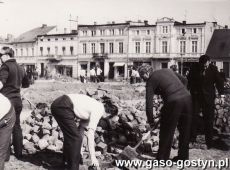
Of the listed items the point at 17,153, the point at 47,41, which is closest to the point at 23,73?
the point at 17,153

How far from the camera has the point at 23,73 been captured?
22.7 feet

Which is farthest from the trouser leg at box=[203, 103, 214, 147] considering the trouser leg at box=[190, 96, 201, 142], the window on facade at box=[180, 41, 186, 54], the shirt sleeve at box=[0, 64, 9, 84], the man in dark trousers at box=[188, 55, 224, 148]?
the window on facade at box=[180, 41, 186, 54]

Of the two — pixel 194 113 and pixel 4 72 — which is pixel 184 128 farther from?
pixel 4 72

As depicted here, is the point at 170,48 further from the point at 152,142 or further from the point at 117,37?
the point at 152,142

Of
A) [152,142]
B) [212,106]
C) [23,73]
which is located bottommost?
[152,142]

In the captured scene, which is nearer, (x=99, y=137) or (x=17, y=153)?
(x=17, y=153)

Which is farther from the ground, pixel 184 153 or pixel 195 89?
pixel 195 89

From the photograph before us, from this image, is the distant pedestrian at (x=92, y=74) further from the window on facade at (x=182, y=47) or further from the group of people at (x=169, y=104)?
the group of people at (x=169, y=104)

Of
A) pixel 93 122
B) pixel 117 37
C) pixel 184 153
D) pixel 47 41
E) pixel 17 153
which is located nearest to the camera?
pixel 93 122

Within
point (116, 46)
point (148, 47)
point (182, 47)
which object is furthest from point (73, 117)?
point (116, 46)

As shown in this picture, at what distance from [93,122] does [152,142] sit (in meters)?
2.44

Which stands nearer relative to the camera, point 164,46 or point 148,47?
point 164,46

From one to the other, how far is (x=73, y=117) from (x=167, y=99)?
50.0 inches

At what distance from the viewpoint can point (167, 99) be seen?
5871mm
